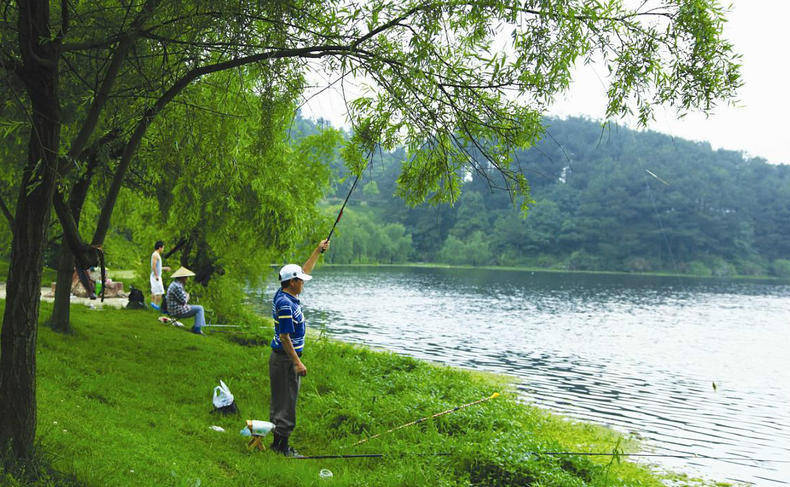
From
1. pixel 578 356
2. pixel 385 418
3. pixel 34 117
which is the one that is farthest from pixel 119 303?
pixel 578 356

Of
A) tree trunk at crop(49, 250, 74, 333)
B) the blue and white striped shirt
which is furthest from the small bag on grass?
tree trunk at crop(49, 250, 74, 333)

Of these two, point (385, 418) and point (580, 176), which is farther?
point (580, 176)

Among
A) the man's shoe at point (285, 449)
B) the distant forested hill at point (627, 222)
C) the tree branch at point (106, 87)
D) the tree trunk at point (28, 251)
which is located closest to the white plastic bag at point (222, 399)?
the man's shoe at point (285, 449)

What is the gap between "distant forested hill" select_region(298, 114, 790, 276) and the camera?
98375mm

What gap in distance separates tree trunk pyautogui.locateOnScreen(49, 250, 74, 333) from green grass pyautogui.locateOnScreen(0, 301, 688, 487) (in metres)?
0.24

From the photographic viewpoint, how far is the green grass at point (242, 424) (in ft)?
19.0

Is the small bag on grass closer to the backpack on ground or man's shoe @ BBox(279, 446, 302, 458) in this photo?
man's shoe @ BBox(279, 446, 302, 458)

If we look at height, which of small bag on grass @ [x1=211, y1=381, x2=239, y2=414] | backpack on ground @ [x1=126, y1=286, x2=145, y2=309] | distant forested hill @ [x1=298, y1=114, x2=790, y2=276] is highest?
distant forested hill @ [x1=298, y1=114, x2=790, y2=276]

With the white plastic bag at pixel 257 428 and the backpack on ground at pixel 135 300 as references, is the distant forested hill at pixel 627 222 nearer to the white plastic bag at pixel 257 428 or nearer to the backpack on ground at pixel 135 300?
the backpack on ground at pixel 135 300

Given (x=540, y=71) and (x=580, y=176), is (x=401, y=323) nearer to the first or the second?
(x=540, y=71)

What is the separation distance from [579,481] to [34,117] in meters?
6.77

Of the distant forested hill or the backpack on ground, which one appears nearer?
the backpack on ground

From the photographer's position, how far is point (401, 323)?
2980 cm

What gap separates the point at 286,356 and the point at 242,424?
66.8 inches
